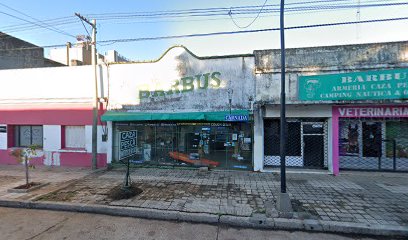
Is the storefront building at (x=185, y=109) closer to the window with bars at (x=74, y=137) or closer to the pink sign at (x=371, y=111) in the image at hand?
the window with bars at (x=74, y=137)

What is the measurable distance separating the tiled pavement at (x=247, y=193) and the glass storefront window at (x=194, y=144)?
2.57ft

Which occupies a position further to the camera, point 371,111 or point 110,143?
point 110,143

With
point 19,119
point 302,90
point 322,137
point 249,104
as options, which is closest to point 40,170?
point 19,119

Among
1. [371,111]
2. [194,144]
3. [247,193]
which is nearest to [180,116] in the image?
[194,144]

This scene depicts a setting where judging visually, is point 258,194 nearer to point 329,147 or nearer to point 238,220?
point 238,220

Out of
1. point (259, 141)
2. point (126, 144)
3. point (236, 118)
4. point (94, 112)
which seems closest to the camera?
point (126, 144)

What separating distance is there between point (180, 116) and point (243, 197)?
4.37 meters

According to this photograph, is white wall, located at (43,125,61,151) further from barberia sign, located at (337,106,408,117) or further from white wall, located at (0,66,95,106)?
barberia sign, located at (337,106,408,117)

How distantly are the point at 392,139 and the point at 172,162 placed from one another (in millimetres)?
9375

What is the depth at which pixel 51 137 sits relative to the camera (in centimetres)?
1152

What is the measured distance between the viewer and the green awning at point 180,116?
373 inches

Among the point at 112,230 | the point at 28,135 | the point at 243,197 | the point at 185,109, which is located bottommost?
the point at 112,230

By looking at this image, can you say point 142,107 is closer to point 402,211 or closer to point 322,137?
point 322,137

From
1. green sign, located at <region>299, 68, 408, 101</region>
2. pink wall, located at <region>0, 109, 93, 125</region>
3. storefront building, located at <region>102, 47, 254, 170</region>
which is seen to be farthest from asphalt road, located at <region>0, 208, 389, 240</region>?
pink wall, located at <region>0, 109, 93, 125</region>
